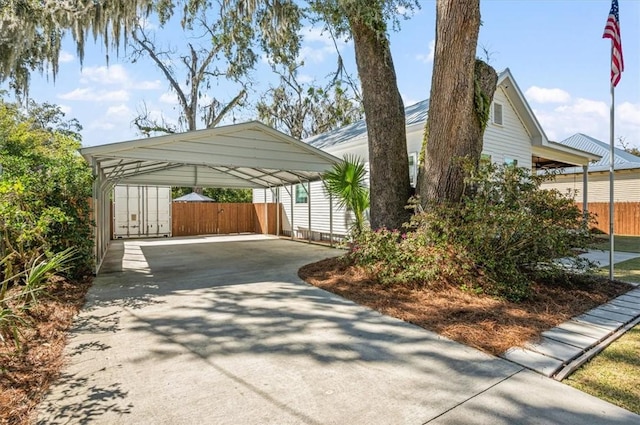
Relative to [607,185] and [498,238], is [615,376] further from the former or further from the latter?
[607,185]

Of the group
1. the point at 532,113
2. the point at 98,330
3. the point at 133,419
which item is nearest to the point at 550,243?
the point at 133,419

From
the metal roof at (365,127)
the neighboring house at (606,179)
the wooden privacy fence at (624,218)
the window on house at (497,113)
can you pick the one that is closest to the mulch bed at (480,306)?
the metal roof at (365,127)

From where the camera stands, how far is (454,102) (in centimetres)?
527

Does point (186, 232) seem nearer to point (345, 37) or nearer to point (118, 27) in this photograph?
point (118, 27)

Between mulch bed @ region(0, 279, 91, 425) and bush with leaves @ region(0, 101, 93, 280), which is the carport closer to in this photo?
bush with leaves @ region(0, 101, 93, 280)

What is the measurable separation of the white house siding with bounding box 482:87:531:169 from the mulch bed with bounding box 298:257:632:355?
5.71 meters

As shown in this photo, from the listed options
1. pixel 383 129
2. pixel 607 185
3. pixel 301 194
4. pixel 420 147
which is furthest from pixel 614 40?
pixel 607 185

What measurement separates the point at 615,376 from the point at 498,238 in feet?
7.53

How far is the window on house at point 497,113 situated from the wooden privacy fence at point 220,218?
9.37 meters

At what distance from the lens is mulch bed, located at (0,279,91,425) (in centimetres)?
224

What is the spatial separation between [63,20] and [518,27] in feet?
35.7

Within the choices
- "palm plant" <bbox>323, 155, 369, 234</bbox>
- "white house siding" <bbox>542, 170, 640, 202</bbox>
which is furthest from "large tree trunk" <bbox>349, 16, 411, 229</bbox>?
"white house siding" <bbox>542, 170, 640, 202</bbox>

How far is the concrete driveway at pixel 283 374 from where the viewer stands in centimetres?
219

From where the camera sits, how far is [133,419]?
2143 mm
